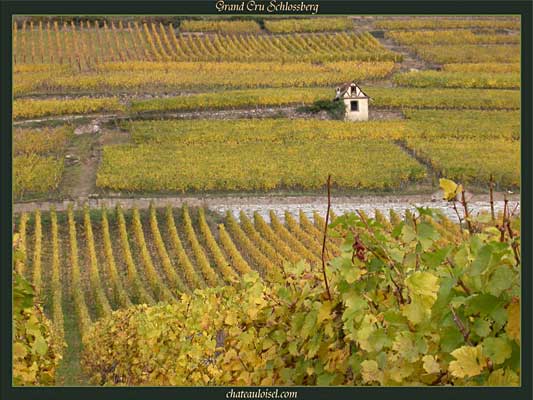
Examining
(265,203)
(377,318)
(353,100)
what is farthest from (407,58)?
(377,318)

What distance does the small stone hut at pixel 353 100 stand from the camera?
104 feet

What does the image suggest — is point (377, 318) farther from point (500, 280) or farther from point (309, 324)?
point (500, 280)

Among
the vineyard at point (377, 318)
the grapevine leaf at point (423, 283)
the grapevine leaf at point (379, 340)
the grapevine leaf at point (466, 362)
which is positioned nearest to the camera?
the grapevine leaf at point (466, 362)

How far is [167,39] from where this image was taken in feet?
128

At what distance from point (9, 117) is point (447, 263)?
8.01ft

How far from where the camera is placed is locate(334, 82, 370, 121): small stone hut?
31.7 meters

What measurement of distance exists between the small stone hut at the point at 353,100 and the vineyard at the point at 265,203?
1.45ft

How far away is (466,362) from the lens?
14.1 feet

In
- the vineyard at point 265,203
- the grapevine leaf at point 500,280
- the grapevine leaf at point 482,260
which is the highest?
the grapevine leaf at point 482,260

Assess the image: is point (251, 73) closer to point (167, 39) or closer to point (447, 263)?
point (167, 39)

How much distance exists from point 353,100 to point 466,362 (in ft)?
94.6

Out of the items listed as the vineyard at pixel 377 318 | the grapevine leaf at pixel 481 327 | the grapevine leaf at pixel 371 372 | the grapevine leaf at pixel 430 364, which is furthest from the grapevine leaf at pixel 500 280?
the grapevine leaf at pixel 371 372

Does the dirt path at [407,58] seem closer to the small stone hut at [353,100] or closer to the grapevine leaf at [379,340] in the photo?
the small stone hut at [353,100]

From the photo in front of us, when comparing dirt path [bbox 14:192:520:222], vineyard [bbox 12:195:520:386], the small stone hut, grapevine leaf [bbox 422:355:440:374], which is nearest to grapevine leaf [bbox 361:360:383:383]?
vineyard [bbox 12:195:520:386]
